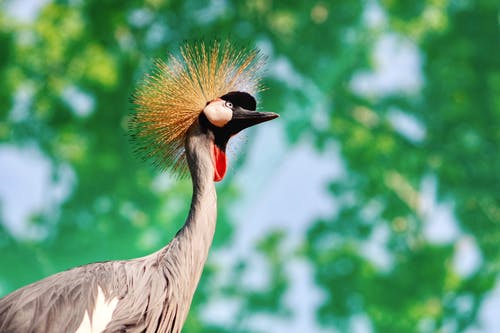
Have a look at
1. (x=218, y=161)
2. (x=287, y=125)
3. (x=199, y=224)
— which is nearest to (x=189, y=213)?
(x=199, y=224)

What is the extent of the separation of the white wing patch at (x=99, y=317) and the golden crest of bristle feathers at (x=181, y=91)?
0.36 metres

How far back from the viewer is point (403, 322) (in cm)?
628

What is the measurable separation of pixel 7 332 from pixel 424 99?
6.23 metres

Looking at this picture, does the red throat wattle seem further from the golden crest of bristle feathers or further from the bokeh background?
the bokeh background

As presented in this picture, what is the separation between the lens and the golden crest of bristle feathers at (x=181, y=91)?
1.53 meters

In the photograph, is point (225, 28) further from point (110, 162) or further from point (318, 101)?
point (110, 162)

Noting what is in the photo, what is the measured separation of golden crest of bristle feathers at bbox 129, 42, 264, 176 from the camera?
1.53 metres

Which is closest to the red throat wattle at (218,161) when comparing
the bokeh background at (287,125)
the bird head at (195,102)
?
the bird head at (195,102)

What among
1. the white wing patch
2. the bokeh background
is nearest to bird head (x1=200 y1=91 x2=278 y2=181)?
the white wing patch

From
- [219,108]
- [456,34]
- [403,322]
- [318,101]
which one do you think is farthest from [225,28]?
[219,108]

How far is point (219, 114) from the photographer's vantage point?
145cm

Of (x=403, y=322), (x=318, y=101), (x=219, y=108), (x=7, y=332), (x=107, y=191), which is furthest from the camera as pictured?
(x=318, y=101)

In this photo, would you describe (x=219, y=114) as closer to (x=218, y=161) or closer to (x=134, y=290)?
(x=218, y=161)

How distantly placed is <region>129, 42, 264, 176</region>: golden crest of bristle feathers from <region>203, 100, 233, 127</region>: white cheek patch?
0.05 metres
